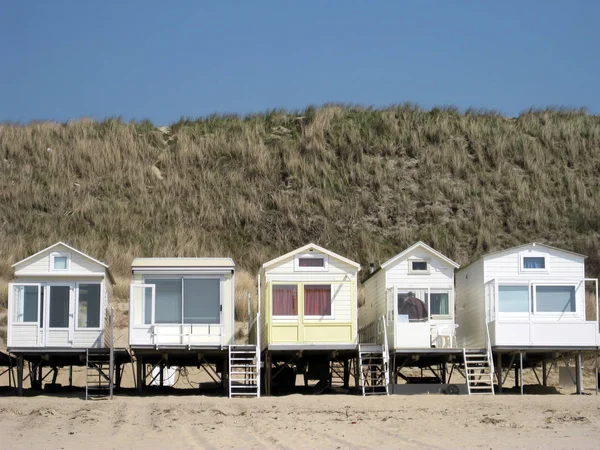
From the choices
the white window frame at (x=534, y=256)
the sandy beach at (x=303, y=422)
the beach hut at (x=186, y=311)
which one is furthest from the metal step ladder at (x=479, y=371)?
the beach hut at (x=186, y=311)

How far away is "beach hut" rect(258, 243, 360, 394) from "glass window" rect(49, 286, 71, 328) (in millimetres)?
5714

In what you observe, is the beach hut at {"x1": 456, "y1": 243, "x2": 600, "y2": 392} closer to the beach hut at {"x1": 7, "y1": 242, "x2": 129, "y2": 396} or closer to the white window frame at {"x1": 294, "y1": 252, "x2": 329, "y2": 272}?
the white window frame at {"x1": 294, "y1": 252, "x2": 329, "y2": 272}

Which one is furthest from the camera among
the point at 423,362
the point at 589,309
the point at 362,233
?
the point at 362,233

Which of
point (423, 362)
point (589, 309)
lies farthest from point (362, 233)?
point (423, 362)

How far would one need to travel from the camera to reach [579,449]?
2409cm

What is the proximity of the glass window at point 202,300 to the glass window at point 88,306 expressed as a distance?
253cm

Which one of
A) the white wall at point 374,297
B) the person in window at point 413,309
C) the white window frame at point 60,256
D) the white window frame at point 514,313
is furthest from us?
the white wall at point 374,297

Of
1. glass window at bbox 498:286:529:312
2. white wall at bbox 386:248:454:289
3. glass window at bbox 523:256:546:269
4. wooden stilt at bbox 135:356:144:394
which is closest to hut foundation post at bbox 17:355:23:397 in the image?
wooden stilt at bbox 135:356:144:394

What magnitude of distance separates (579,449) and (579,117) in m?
47.1

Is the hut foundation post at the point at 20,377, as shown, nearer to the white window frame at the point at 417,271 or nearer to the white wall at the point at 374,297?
the white wall at the point at 374,297

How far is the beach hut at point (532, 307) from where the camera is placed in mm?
34156

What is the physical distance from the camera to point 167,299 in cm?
3428

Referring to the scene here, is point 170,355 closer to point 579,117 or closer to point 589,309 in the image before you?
point 589,309

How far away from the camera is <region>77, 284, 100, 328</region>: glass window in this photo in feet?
112
